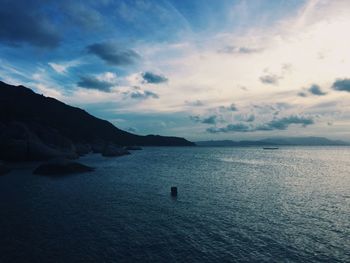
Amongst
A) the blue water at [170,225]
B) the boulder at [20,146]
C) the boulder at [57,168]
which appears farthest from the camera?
the boulder at [20,146]

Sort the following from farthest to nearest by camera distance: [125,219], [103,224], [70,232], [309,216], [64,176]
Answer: [64,176]
[309,216]
[125,219]
[103,224]
[70,232]

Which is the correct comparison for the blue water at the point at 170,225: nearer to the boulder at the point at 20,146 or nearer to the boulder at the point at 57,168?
the boulder at the point at 57,168

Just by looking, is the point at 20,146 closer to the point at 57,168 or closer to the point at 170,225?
the point at 57,168

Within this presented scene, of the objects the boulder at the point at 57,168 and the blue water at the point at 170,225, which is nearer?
the blue water at the point at 170,225

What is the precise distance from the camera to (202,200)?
3781 centimetres

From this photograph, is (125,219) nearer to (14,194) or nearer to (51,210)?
(51,210)

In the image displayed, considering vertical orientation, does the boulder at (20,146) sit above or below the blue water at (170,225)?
above

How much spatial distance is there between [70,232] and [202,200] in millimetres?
17893

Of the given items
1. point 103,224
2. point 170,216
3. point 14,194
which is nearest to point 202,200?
point 170,216

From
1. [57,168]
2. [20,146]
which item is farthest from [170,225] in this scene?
[20,146]

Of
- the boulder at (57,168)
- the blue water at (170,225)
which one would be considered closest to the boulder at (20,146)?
the boulder at (57,168)

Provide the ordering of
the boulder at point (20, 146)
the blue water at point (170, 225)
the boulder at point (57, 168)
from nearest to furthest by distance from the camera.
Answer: the blue water at point (170, 225) < the boulder at point (57, 168) < the boulder at point (20, 146)

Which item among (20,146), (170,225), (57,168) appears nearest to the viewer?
(170,225)

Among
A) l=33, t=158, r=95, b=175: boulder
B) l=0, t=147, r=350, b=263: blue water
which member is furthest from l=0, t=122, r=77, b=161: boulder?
l=0, t=147, r=350, b=263: blue water
